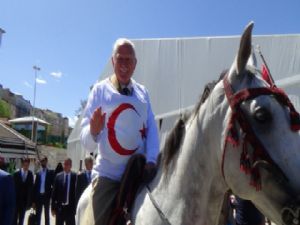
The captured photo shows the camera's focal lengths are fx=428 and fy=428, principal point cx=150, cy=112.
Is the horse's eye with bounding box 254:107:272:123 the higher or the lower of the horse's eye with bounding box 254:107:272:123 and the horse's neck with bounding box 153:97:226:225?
the higher

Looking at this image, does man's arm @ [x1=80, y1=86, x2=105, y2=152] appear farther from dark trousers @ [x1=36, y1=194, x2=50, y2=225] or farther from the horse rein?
dark trousers @ [x1=36, y1=194, x2=50, y2=225]

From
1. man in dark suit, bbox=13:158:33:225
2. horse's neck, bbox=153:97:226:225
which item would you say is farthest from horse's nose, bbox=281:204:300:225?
man in dark suit, bbox=13:158:33:225

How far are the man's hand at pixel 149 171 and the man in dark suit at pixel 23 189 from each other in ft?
39.5

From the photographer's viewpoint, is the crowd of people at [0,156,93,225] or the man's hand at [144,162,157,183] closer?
the man's hand at [144,162,157,183]

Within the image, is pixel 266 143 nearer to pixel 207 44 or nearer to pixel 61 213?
pixel 207 44

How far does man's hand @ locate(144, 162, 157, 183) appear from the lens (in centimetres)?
302

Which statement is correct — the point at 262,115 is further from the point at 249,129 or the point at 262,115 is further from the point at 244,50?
the point at 244,50

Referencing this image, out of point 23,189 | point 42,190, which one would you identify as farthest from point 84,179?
point 23,189

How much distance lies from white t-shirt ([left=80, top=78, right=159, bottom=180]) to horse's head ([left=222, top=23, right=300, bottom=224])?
1.07 meters

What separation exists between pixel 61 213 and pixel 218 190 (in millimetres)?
11328

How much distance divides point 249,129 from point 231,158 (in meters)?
0.20

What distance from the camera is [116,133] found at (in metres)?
3.18

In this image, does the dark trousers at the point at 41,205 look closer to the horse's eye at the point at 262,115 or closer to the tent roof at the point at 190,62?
the tent roof at the point at 190,62

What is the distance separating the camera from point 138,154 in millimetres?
3131
